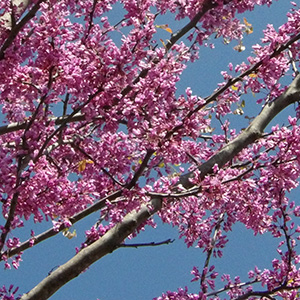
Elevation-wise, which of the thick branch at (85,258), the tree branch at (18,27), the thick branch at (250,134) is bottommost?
the thick branch at (85,258)

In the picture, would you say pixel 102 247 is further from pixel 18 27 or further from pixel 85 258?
pixel 18 27

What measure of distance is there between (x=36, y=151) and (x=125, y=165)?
1.21m

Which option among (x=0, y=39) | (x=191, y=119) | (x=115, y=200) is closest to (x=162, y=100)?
(x=191, y=119)

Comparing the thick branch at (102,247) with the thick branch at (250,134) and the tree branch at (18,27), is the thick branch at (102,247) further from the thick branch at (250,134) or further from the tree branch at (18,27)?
the tree branch at (18,27)

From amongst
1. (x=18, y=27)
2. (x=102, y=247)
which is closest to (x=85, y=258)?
(x=102, y=247)

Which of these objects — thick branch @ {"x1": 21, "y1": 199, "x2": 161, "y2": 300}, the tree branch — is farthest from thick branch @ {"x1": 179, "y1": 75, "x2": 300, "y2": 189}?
the tree branch

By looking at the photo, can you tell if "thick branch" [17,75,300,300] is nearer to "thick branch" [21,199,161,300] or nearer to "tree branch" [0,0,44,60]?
"thick branch" [21,199,161,300]

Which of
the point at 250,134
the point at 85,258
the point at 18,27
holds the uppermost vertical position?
the point at 18,27

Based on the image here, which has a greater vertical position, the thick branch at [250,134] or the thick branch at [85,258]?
the thick branch at [250,134]

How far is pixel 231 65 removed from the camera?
4.82 metres

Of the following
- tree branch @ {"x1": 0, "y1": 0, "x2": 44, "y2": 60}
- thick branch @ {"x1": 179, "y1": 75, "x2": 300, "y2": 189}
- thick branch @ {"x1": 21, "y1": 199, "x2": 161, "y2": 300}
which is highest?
tree branch @ {"x1": 0, "y1": 0, "x2": 44, "y2": 60}

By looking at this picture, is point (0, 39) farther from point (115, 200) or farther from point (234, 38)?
point (234, 38)

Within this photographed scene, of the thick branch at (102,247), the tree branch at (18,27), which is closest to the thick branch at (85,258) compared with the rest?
the thick branch at (102,247)

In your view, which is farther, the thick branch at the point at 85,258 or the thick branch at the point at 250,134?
the thick branch at the point at 250,134
